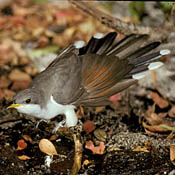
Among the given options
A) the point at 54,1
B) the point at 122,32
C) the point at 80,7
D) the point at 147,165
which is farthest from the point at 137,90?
the point at 54,1

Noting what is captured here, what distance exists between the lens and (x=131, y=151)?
140 inches

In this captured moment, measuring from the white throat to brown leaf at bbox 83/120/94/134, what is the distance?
0.33 metres

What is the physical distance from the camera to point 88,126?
3955 millimetres

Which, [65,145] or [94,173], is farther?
[65,145]

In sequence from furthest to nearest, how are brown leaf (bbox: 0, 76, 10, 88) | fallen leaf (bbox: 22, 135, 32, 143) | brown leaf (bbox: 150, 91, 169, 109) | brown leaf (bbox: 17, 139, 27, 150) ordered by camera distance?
brown leaf (bbox: 0, 76, 10, 88) → brown leaf (bbox: 150, 91, 169, 109) → fallen leaf (bbox: 22, 135, 32, 143) → brown leaf (bbox: 17, 139, 27, 150)

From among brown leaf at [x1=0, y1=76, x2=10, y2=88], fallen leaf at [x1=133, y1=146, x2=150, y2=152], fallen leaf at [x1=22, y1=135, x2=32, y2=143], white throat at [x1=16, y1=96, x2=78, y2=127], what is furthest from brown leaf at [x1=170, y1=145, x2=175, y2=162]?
brown leaf at [x1=0, y1=76, x2=10, y2=88]

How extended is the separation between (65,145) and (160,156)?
1015 millimetres

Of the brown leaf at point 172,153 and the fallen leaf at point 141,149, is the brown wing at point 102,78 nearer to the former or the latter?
the fallen leaf at point 141,149

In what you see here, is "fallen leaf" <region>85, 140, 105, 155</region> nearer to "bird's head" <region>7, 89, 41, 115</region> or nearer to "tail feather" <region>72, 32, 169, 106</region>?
"tail feather" <region>72, 32, 169, 106</region>

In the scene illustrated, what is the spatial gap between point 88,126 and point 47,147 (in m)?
0.59

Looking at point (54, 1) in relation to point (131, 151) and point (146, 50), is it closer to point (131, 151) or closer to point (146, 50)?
point (146, 50)

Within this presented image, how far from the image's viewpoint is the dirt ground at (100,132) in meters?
3.37

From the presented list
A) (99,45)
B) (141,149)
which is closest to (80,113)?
(99,45)

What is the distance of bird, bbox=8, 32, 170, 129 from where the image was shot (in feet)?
11.4
